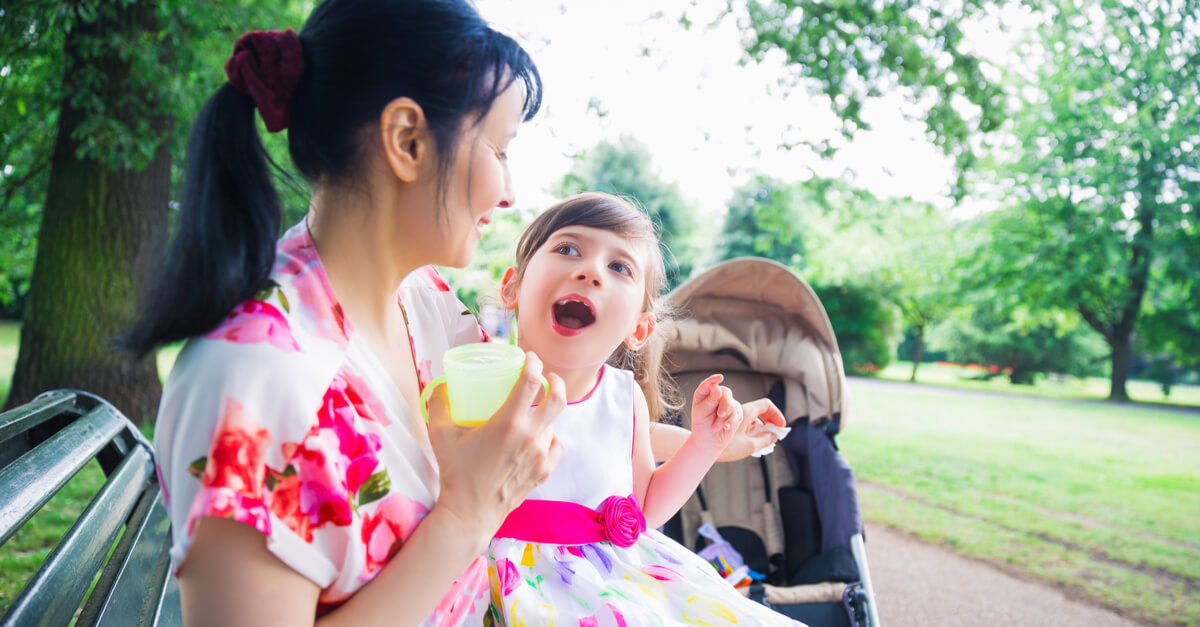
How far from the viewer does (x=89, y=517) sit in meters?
1.37

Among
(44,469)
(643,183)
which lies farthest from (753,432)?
(643,183)

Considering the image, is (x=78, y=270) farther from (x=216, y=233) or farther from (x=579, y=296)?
(x=216, y=233)

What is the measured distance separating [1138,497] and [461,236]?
7781 millimetres

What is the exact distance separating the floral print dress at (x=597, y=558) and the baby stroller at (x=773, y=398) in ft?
3.96

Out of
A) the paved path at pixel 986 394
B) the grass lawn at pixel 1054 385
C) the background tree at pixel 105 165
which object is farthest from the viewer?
the grass lawn at pixel 1054 385

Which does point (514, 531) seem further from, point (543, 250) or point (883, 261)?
point (883, 261)

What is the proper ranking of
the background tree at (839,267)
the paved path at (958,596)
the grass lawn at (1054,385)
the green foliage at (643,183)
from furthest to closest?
A: the background tree at (839,267), the grass lawn at (1054,385), the green foliage at (643,183), the paved path at (958,596)

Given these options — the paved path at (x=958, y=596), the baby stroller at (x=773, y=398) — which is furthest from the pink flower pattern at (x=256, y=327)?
the paved path at (x=958, y=596)

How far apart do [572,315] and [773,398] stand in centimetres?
193

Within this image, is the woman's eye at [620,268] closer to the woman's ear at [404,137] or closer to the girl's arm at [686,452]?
the girl's arm at [686,452]

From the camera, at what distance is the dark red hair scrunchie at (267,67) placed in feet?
3.14

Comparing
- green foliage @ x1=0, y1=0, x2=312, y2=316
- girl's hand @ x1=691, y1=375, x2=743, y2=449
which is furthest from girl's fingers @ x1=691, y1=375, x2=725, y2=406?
green foliage @ x1=0, y1=0, x2=312, y2=316

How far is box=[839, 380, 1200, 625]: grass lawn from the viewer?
→ 4516 mm

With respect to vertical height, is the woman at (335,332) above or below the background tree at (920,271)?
below
